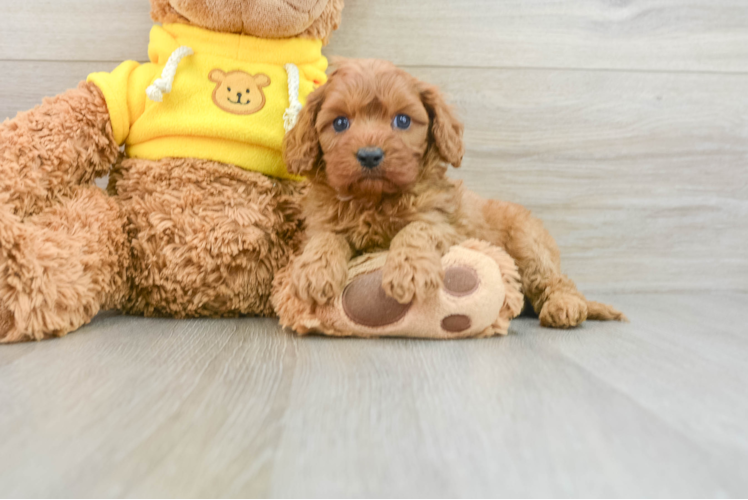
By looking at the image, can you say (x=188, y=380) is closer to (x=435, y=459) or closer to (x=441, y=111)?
(x=435, y=459)

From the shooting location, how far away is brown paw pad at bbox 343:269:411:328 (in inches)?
43.4

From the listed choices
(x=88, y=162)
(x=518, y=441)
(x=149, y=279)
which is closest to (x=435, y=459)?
(x=518, y=441)

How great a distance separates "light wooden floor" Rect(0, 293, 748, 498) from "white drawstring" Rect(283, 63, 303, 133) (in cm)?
54

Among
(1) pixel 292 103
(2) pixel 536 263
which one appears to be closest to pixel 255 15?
(1) pixel 292 103

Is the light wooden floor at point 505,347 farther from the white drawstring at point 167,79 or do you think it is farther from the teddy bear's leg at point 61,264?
the white drawstring at point 167,79

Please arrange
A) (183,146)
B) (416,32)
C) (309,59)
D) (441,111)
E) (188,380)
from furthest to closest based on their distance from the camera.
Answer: (416,32), (309,59), (183,146), (441,111), (188,380)

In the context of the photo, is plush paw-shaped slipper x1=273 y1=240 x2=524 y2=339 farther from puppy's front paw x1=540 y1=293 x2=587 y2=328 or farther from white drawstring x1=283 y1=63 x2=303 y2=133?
white drawstring x1=283 y1=63 x2=303 y2=133

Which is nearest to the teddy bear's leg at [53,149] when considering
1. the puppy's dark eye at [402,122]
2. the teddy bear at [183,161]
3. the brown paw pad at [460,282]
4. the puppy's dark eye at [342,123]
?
the teddy bear at [183,161]

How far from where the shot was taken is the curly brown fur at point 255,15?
1.32m

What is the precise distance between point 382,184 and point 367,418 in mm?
557

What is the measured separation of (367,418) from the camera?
729 mm

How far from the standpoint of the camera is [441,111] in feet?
4.06

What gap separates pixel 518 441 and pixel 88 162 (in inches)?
46.4

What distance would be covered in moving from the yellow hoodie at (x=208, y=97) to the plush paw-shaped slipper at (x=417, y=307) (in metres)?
0.43
